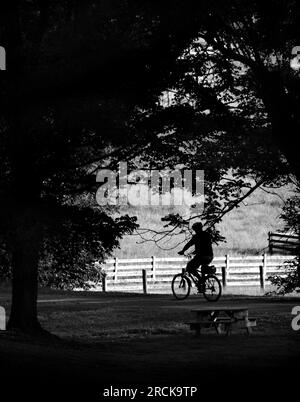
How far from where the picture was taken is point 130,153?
19.3 m

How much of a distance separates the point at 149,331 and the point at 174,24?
663 cm

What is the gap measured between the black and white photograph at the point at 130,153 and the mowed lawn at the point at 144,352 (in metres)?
0.05

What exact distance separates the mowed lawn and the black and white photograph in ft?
0.16

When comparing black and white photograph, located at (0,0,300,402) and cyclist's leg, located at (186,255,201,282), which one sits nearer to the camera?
black and white photograph, located at (0,0,300,402)

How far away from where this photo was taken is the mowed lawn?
13.5 m

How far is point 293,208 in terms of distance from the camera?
25.4 meters

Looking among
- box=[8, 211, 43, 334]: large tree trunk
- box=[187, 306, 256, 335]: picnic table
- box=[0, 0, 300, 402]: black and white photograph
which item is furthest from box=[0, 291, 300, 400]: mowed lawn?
box=[8, 211, 43, 334]: large tree trunk

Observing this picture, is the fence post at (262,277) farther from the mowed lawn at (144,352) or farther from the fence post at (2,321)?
the fence post at (2,321)

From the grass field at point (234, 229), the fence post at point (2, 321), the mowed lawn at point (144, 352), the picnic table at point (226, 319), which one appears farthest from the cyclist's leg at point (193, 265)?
the grass field at point (234, 229)

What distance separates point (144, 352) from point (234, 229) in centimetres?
5555

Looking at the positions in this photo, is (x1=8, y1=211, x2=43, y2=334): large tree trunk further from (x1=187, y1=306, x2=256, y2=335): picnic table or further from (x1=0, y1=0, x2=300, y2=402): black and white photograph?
(x1=187, y1=306, x2=256, y2=335): picnic table

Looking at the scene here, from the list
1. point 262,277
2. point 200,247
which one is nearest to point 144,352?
point 200,247

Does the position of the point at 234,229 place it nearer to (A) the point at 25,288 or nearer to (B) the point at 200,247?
(B) the point at 200,247
